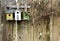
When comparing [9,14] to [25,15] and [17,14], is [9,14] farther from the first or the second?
[25,15]

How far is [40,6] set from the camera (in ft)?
8.95

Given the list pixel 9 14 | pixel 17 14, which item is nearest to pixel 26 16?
pixel 17 14

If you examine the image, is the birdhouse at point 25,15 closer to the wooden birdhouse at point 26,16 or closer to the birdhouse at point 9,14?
the wooden birdhouse at point 26,16

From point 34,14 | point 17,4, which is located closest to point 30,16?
point 34,14

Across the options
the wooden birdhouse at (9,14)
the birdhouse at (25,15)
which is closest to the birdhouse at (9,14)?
the wooden birdhouse at (9,14)

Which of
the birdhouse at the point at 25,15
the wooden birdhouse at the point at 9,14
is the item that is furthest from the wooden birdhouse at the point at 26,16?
the wooden birdhouse at the point at 9,14

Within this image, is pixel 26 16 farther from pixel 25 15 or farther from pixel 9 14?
pixel 9 14

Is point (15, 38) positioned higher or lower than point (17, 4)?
lower

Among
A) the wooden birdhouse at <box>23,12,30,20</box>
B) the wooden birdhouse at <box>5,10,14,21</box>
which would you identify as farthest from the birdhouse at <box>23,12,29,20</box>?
the wooden birdhouse at <box>5,10,14,21</box>

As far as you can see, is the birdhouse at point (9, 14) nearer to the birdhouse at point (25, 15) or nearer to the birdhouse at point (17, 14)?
the birdhouse at point (17, 14)

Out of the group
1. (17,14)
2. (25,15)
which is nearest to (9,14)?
(17,14)

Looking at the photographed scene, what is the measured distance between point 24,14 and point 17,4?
6.8 inches

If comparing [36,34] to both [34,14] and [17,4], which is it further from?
[17,4]

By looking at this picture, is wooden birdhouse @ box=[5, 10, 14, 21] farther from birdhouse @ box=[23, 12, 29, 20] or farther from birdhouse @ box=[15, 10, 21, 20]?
birdhouse @ box=[23, 12, 29, 20]
